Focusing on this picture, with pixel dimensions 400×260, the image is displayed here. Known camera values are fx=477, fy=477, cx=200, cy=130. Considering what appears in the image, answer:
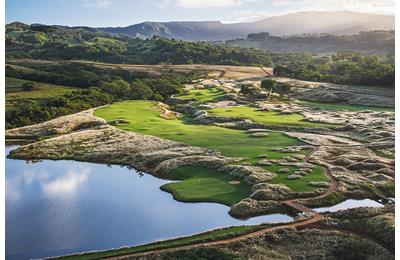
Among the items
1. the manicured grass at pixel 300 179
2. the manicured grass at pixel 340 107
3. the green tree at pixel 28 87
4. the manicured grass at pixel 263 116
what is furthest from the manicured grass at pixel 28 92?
the manicured grass at pixel 300 179

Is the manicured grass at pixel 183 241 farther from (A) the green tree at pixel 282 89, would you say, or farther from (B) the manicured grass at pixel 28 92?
(A) the green tree at pixel 282 89

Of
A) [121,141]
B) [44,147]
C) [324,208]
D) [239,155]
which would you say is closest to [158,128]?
[121,141]

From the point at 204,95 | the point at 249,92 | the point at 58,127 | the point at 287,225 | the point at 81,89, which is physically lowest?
the point at 287,225

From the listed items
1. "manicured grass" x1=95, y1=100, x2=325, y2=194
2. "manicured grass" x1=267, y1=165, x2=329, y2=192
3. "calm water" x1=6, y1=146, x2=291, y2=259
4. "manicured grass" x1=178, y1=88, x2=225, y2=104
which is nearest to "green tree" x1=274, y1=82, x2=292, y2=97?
"manicured grass" x1=178, y1=88, x2=225, y2=104

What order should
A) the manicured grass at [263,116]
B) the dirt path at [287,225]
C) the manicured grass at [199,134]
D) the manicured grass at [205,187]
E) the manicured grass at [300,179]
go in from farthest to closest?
the manicured grass at [263,116], the manicured grass at [199,134], the manicured grass at [300,179], the manicured grass at [205,187], the dirt path at [287,225]

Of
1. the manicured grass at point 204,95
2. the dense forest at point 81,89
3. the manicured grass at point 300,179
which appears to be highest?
the dense forest at point 81,89

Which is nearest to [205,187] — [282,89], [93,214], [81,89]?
[93,214]

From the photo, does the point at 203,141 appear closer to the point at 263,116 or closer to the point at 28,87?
the point at 263,116
